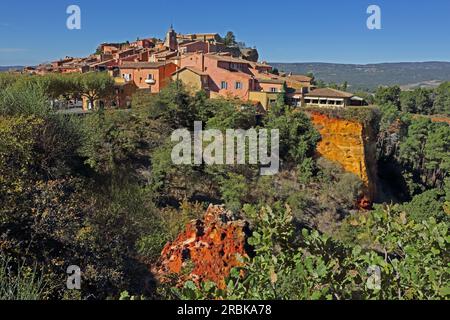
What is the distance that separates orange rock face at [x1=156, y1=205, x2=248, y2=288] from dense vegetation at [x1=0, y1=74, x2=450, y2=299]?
741 mm

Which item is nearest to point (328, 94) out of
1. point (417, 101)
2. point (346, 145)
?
point (346, 145)

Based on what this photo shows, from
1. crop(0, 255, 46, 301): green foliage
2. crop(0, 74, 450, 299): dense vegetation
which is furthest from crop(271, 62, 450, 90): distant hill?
crop(0, 255, 46, 301): green foliage

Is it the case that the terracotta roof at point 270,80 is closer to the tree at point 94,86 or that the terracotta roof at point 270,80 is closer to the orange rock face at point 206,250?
the tree at point 94,86

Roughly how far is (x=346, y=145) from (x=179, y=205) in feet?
50.2

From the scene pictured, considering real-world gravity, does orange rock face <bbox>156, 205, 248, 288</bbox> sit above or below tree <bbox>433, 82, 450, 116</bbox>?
below

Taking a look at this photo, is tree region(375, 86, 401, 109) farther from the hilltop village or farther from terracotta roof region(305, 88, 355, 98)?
terracotta roof region(305, 88, 355, 98)

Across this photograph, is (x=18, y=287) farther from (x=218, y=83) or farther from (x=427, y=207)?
(x=218, y=83)

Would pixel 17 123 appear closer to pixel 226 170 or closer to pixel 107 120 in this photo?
pixel 107 120

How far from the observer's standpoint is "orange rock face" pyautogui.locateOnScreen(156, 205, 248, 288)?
13.8 metres

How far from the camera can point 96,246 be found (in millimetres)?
12164

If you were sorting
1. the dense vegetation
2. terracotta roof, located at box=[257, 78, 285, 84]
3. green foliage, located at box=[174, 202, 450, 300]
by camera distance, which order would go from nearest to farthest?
green foliage, located at box=[174, 202, 450, 300], the dense vegetation, terracotta roof, located at box=[257, 78, 285, 84]

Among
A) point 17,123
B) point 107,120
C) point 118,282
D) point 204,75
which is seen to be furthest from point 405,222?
point 204,75

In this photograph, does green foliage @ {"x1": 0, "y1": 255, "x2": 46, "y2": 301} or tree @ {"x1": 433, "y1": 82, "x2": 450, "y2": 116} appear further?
tree @ {"x1": 433, "y1": 82, "x2": 450, "y2": 116}

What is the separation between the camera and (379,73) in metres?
124
